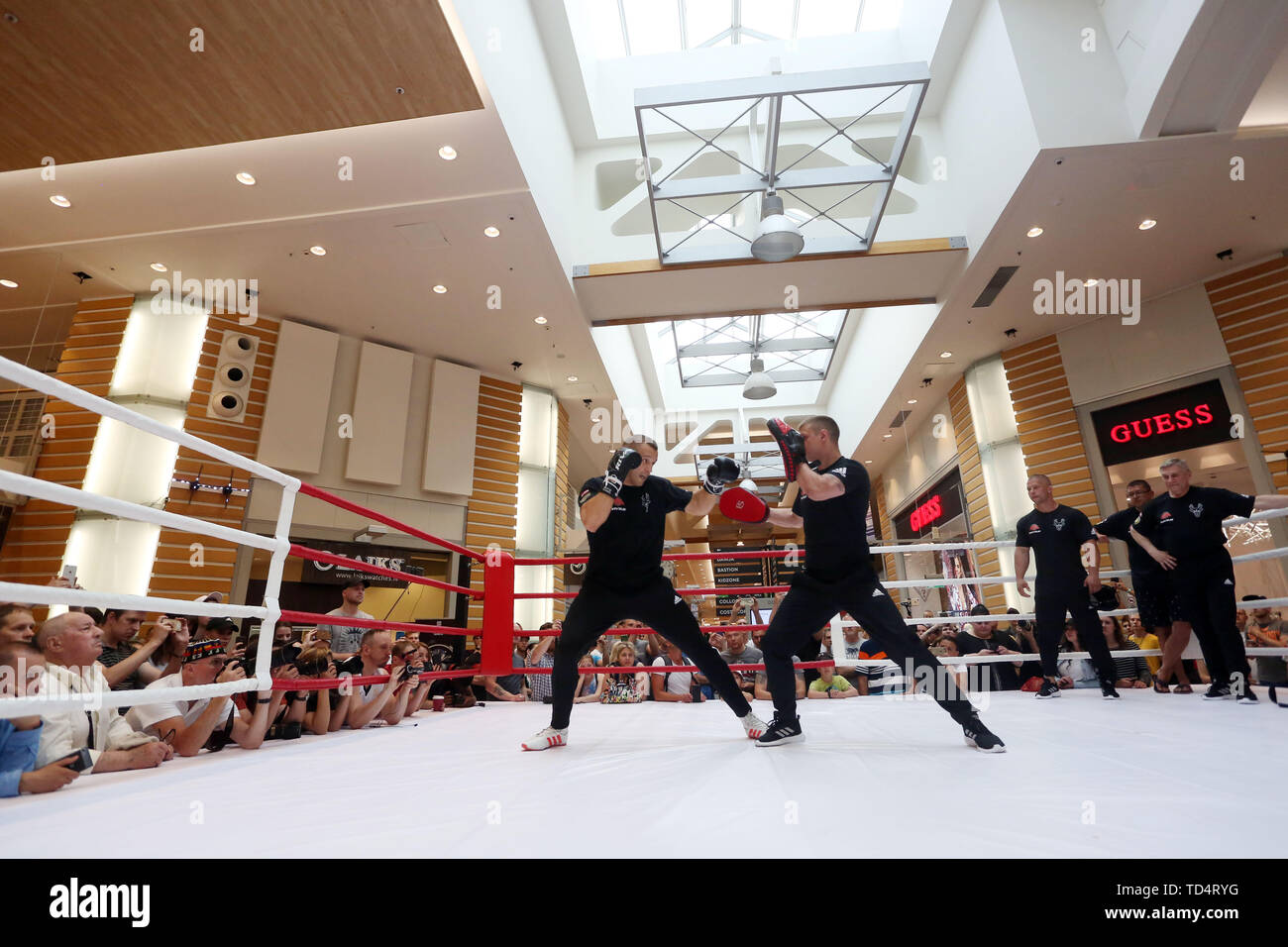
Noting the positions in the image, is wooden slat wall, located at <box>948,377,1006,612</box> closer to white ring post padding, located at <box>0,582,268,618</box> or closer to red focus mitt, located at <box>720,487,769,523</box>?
red focus mitt, located at <box>720,487,769,523</box>

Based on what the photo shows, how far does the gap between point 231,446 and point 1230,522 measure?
821 cm

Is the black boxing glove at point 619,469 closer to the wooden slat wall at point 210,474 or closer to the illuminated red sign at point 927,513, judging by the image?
the wooden slat wall at point 210,474

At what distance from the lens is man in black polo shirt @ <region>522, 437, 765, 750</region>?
2.40 meters

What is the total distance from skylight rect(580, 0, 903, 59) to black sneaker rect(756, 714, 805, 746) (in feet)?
23.1

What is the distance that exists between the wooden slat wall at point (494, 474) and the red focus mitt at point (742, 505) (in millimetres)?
5826

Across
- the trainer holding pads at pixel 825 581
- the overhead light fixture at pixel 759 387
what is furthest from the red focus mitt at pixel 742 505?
the overhead light fixture at pixel 759 387

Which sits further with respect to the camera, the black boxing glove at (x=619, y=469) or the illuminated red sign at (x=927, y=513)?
the illuminated red sign at (x=927, y=513)

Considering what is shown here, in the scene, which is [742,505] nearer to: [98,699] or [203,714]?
[98,699]

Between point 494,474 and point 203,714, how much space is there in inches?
236

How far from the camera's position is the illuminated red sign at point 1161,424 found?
6504 millimetres

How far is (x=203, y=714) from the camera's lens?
7.30 ft

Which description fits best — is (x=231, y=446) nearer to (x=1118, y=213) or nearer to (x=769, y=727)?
(x=769, y=727)

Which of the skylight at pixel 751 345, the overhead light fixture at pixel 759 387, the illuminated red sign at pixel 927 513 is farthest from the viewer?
the skylight at pixel 751 345
